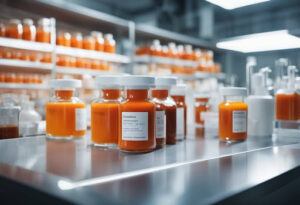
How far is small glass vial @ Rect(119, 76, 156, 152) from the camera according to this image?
72 cm

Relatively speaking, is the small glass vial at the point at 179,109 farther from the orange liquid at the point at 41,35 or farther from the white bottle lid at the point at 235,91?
the orange liquid at the point at 41,35

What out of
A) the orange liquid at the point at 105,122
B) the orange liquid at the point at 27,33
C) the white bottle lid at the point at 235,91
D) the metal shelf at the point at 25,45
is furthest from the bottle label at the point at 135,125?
the orange liquid at the point at 27,33

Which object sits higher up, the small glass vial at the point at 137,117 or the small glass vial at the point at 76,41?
the small glass vial at the point at 76,41

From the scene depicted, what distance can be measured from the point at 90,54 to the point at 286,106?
2627 mm

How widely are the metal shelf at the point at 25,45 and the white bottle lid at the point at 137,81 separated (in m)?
2.47

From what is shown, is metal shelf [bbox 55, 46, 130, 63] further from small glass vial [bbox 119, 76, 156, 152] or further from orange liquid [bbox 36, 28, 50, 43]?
small glass vial [bbox 119, 76, 156, 152]

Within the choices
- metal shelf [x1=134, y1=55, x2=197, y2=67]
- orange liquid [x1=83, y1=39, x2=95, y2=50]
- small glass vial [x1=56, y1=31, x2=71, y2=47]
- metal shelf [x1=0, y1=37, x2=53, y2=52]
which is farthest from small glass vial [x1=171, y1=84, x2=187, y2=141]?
metal shelf [x1=134, y1=55, x2=197, y2=67]

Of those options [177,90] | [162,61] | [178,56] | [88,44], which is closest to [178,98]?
[177,90]

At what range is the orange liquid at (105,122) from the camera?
2.72ft

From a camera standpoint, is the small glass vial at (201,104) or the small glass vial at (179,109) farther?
the small glass vial at (201,104)

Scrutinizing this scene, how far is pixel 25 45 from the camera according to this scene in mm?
2969

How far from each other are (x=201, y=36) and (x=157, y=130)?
5119 millimetres

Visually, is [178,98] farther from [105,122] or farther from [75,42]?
[75,42]

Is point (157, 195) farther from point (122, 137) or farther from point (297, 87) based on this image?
point (297, 87)
